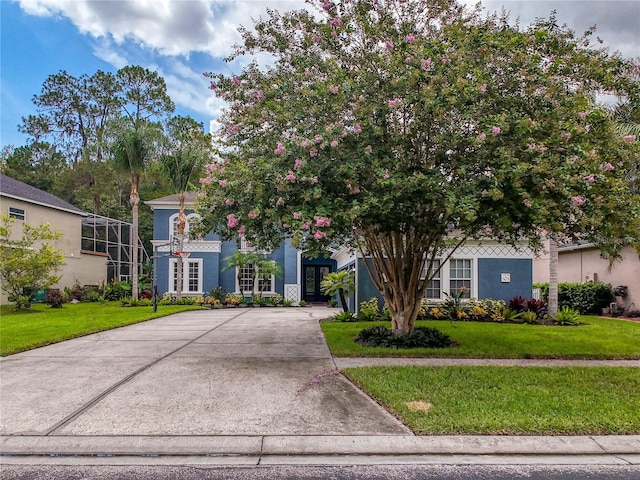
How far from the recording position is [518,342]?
946 centimetres

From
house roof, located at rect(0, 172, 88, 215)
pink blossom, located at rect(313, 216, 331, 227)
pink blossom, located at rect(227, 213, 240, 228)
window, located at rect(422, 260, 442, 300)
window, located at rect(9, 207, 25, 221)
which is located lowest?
window, located at rect(422, 260, 442, 300)

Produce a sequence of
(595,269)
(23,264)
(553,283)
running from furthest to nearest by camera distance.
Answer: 1. (595,269)
2. (23,264)
3. (553,283)

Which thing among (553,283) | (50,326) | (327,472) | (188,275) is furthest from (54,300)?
(553,283)

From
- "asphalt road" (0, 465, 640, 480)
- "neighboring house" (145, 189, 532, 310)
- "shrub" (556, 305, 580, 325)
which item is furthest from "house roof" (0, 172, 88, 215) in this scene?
"shrub" (556, 305, 580, 325)

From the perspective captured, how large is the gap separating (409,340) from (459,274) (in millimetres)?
7208

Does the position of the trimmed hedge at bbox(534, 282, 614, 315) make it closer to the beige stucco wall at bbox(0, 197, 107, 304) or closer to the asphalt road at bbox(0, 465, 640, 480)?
the asphalt road at bbox(0, 465, 640, 480)

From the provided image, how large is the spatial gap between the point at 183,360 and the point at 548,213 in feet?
21.3

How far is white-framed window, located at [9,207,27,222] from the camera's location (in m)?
20.5

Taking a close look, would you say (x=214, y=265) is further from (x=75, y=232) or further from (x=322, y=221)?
(x=322, y=221)

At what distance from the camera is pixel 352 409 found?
16.8 feet

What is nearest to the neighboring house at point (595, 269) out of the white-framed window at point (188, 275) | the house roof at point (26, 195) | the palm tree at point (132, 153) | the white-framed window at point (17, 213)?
the white-framed window at point (188, 275)

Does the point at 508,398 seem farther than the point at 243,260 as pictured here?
No

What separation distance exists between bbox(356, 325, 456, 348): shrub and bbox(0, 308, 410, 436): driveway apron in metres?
1.11

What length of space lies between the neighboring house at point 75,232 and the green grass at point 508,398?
21.2m
